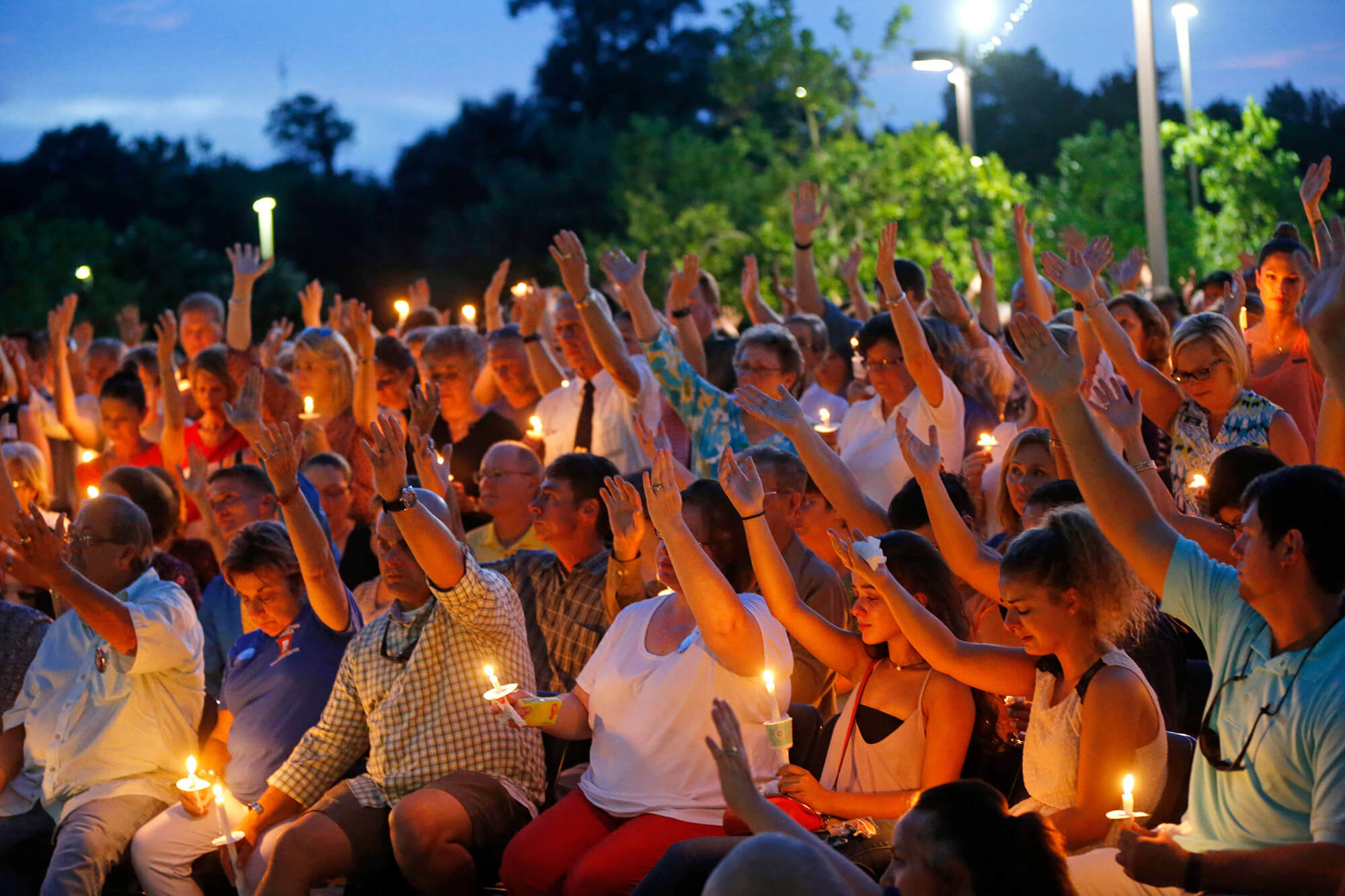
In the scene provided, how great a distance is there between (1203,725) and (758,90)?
17406mm

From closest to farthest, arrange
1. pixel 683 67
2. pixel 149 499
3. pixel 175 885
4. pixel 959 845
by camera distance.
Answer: pixel 959 845 → pixel 175 885 → pixel 149 499 → pixel 683 67

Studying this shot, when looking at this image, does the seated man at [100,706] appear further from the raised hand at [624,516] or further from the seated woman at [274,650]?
the raised hand at [624,516]

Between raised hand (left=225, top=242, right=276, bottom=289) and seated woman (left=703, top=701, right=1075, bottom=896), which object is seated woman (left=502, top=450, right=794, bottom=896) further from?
raised hand (left=225, top=242, right=276, bottom=289)

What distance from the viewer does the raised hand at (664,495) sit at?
388 cm

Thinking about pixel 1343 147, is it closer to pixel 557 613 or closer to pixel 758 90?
pixel 758 90

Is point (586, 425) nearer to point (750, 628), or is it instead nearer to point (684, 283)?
point (684, 283)

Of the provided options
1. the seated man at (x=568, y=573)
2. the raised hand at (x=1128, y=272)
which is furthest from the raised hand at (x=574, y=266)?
the raised hand at (x=1128, y=272)

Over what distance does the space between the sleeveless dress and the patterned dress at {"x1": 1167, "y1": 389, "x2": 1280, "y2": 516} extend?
153 cm

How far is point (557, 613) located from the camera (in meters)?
5.14

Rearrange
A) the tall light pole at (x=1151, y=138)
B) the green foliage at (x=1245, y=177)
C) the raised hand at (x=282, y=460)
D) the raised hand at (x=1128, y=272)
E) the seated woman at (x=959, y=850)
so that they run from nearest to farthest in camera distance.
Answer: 1. the seated woman at (x=959, y=850)
2. the raised hand at (x=282, y=460)
3. the raised hand at (x=1128, y=272)
4. the tall light pole at (x=1151, y=138)
5. the green foliage at (x=1245, y=177)

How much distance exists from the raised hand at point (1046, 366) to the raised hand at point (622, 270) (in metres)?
3.02

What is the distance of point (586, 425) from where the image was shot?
679 cm

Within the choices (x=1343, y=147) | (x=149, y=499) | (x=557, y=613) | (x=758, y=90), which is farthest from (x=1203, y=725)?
(x=1343, y=147)

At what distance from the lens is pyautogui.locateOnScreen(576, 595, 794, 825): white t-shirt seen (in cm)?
401
